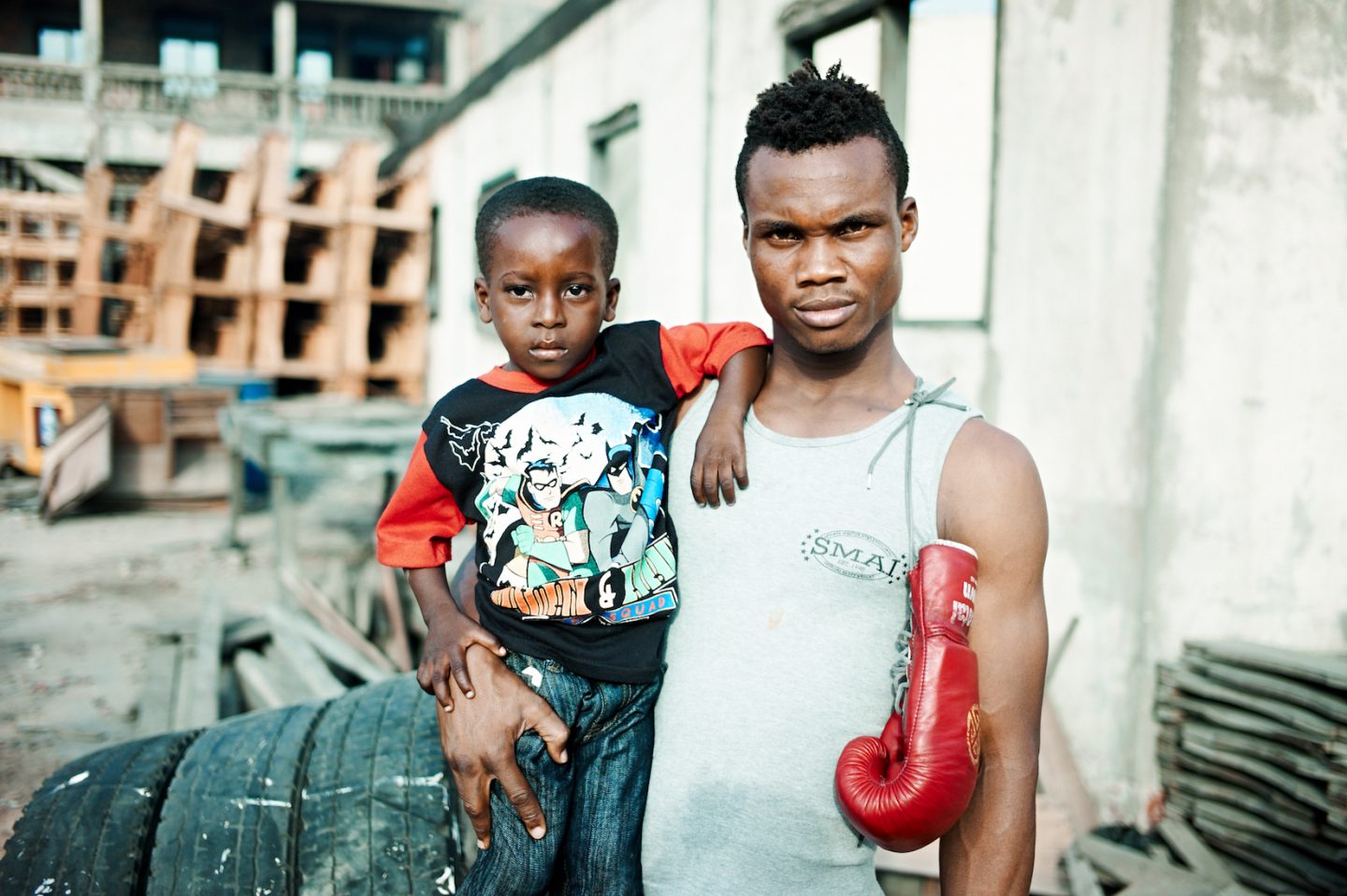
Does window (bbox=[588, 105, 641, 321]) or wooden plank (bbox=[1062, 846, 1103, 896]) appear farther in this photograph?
window (bbox=[588, 105, 641, 321])

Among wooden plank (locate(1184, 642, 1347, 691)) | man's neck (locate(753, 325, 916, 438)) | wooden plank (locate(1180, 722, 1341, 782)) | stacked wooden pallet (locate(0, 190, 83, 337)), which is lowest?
wooden plank (locate(1180, 722, 1341, 782))

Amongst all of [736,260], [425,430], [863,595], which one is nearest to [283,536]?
[736,260]

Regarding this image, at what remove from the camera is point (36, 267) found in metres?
14.5

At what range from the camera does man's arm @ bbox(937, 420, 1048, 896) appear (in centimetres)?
139

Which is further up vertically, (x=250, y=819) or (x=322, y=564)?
(x=250, y=819)

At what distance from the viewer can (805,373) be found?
66.5 inches

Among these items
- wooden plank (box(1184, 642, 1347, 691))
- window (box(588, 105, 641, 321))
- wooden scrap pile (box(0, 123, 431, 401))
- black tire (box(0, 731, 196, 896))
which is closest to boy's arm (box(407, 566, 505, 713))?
black tire (box(0, 731, 196, 896))

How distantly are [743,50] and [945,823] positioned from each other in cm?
537

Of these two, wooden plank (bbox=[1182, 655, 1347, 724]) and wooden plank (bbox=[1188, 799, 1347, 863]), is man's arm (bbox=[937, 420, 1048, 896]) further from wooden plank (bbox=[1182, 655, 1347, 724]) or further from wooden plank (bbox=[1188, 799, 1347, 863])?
wooden plank (bbox=[1188, 799, 1347, 863])

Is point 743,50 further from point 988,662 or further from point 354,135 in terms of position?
point 354,135

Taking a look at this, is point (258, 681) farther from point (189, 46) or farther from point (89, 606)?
point (189, 46)

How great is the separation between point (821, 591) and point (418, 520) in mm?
754

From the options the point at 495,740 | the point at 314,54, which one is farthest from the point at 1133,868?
the point at 314,54

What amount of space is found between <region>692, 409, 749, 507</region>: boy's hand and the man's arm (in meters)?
0.34
